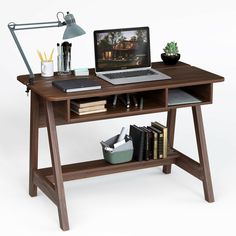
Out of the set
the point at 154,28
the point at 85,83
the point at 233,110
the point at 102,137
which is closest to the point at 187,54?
the point at 154,28

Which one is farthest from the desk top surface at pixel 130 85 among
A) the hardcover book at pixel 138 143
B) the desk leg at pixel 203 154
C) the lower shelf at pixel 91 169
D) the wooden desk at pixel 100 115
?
the lower shelf at pixel 91 169

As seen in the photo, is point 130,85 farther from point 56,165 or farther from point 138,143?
point 56,165

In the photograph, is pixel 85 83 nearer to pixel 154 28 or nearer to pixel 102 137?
pixel 102 137

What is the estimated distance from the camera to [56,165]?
18.0 ft

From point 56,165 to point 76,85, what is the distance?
0.53 m

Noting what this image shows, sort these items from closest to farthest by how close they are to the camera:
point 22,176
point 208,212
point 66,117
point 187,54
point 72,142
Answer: point 66,117
point 208,212
point 22,176
point 72,142
point 187,54

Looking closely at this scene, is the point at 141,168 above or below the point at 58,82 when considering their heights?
below

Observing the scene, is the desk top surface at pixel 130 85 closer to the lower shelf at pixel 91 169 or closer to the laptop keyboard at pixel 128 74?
the laptop keyboard at pixel 128 74

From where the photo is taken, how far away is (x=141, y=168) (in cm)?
607

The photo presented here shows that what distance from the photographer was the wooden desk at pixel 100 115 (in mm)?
5473

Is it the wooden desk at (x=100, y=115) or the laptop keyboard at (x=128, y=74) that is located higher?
the laptop keyboard at (x=128, y=74)

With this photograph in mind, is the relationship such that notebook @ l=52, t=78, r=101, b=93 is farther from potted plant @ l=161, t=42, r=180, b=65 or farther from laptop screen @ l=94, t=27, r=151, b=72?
potted plant @ l=161, t=42, r=180, b=65

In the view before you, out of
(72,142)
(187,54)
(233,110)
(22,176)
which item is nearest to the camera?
(22,176)

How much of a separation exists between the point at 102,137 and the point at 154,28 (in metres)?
2.28
